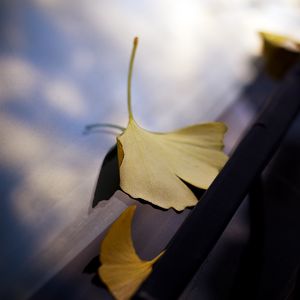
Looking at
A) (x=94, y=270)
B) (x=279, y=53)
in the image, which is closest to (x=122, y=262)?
(x=94, y=270)

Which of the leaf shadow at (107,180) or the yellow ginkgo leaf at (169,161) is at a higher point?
the yellow ginkgo leaf at (169,161)

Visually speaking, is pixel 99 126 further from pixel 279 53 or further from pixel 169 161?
pixel 279 53

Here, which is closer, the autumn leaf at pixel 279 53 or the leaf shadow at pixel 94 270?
the leaf shadow at pixel 94 270

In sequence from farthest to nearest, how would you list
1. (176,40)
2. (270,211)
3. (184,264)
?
(176,40) → (270,211) → (184,264)

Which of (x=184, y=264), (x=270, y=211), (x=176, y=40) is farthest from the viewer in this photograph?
(x=176, y=40)

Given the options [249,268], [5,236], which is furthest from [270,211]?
A: [5,236]

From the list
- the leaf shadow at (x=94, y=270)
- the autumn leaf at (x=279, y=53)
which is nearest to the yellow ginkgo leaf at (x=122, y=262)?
the leaf shadow at (x=94, y=270)

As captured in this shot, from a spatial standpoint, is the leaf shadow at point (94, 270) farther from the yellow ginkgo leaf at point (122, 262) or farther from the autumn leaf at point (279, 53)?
the autumn leaf at point (279, 53)

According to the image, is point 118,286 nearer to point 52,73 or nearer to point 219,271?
point 219,271
